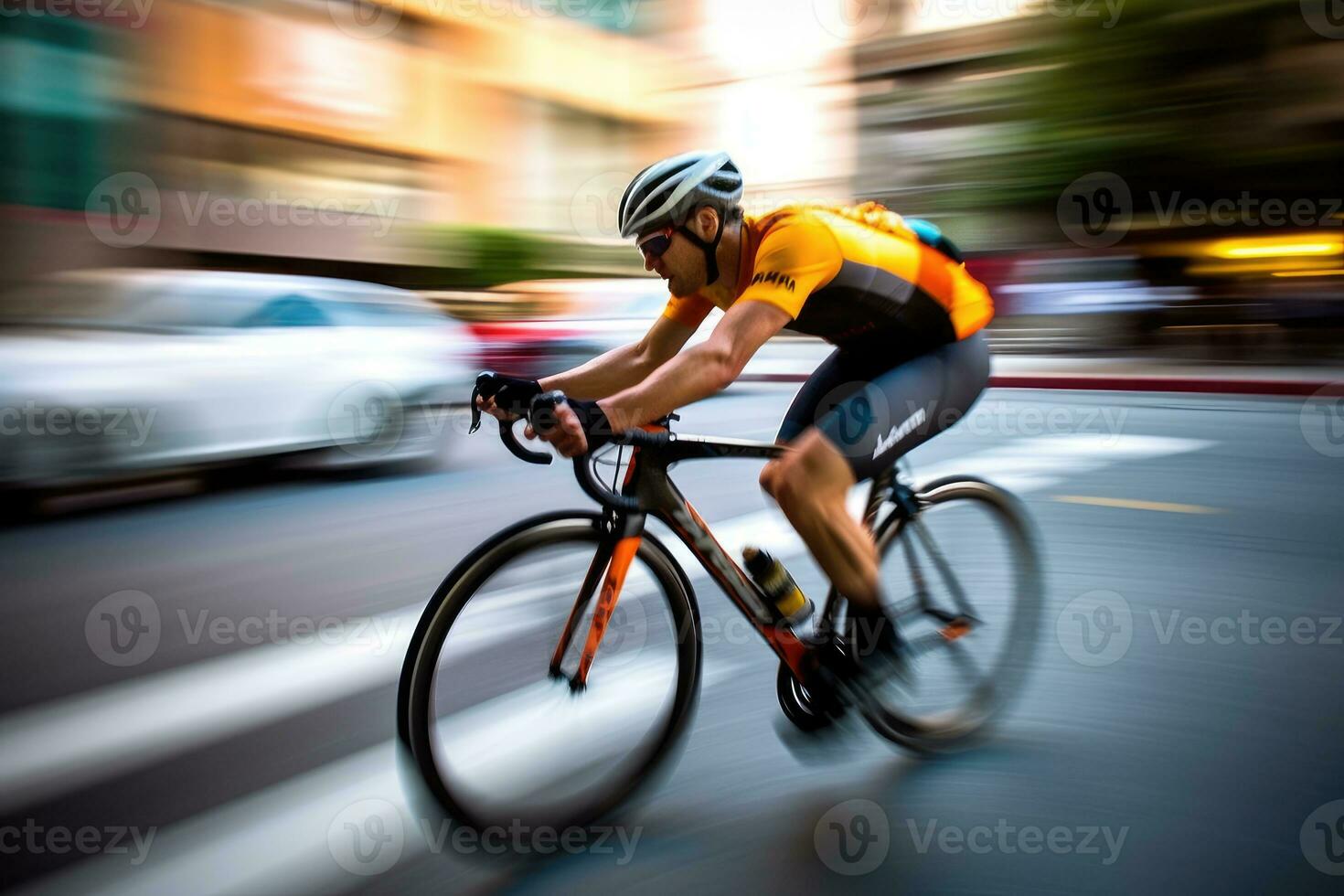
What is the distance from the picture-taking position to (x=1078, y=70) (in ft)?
60.8

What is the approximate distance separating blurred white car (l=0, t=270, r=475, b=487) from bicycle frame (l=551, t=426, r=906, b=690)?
476cm

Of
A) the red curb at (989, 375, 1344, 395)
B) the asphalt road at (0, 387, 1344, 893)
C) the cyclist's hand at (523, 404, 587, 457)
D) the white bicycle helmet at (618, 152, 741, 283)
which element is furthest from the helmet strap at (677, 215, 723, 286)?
the red curb at (989, 375, 1344, 395)

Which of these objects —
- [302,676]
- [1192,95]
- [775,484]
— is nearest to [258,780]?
[302,676]

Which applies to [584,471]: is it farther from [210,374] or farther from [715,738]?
[210,374]

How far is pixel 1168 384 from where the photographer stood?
46.0 feet

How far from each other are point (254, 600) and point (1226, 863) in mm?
4066

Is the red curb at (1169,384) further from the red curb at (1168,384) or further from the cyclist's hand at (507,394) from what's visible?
the cyclist's hand at (507,394)

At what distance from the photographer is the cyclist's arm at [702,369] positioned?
287cm

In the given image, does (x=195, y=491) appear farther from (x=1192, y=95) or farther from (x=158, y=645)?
(x=1192, y=95)

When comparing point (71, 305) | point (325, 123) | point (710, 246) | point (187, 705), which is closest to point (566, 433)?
point (710, 246)

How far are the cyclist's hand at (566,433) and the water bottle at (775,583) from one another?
0.74 metres

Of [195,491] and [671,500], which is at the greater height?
[671,500]

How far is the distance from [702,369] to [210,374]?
538cm

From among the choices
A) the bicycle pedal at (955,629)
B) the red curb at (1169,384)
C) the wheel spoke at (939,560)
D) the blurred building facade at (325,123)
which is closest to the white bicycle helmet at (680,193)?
the wheel spoke at (939,560)
